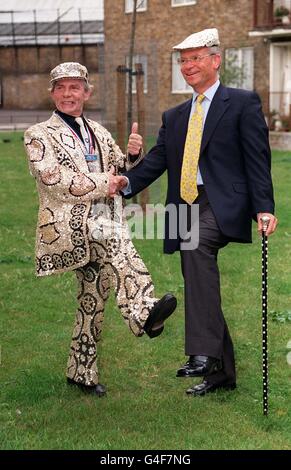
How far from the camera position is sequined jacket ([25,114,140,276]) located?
6242 mm

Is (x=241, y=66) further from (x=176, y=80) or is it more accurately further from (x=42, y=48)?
(x=42, y=48)

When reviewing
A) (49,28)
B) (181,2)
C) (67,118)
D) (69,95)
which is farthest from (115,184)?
(49,28)

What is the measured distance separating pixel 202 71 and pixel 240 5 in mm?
30023

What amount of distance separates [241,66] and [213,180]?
28.5 meters

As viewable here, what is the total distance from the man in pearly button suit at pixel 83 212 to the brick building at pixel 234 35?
23.3 meters

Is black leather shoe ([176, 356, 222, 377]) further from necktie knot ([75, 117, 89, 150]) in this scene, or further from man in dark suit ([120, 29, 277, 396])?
necktie knot ([75, 117, 89, 150])

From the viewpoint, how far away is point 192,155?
6.43 meters

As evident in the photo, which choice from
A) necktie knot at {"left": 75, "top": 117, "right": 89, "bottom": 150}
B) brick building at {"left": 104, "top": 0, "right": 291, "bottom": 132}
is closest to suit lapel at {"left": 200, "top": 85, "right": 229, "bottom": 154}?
necktie knot at {"left": 75, "top": 117, "right": 89, "bottom": 150}

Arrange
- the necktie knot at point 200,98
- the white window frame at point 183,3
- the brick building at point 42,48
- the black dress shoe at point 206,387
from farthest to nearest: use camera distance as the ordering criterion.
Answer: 1. the brick building at point 42,48
2. the white window frame at point 183,3
3. the black dress shoe at point 206,387
4. the necktie knot at point 200,98

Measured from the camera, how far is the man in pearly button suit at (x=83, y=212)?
6242mm

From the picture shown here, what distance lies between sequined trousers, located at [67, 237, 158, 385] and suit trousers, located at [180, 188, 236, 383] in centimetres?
27

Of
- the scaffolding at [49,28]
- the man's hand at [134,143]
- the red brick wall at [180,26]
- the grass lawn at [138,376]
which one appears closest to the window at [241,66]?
the red brick wall at [180,26]

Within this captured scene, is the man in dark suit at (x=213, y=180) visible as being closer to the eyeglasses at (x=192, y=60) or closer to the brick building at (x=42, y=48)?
the eyeglasses at (x=192, y=60)

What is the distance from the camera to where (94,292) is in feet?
21.5
